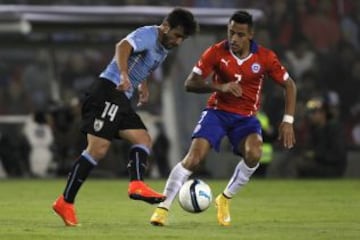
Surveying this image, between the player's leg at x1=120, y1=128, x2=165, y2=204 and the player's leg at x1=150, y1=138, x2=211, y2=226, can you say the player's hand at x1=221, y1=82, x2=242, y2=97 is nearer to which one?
the player's leg at x1=150, y1=138, x2=211, y2=226

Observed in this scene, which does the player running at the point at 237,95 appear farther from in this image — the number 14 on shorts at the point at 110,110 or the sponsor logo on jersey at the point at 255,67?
the number 14 on shorts at the point at 110,110

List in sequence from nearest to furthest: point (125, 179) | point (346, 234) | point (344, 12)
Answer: point (346, 234) → point (125, 179) → point (344, 12)

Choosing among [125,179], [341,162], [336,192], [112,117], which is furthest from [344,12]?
[112,117]

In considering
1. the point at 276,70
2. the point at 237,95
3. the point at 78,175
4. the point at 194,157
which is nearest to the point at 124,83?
the point at 78,175

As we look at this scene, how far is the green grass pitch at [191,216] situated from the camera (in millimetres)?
10656

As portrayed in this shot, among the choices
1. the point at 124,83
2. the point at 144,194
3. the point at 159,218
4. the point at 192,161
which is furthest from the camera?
the point at 192,161

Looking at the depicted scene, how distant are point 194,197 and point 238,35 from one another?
163cm

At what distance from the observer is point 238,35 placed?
11.9 meters

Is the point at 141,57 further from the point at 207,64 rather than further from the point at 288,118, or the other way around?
the point at 288,118

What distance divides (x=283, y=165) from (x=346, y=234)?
14296 mm

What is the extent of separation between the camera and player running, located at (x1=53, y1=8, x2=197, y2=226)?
11367 mm

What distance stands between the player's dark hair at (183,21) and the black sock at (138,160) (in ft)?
3.84

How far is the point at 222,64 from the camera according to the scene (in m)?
12.0

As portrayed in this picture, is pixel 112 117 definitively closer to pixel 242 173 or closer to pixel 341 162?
pixel 242 173
